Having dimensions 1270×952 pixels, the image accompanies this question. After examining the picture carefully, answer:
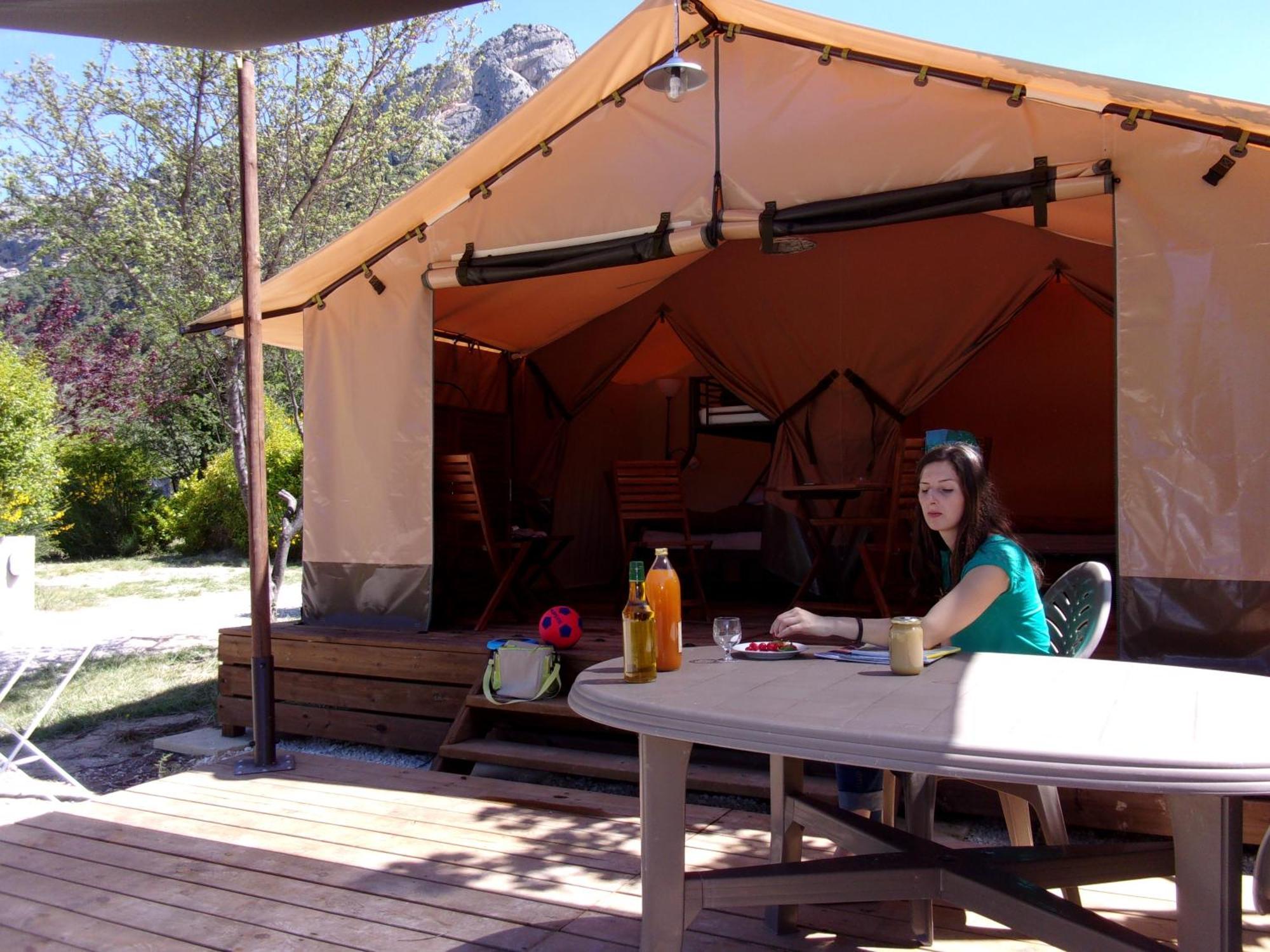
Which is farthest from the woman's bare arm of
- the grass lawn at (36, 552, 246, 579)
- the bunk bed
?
the grass lawn at (36, 552, 246, 579)

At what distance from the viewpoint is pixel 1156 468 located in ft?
10.5

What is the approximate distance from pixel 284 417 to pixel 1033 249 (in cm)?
1193

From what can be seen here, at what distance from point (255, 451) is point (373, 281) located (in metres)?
1.31

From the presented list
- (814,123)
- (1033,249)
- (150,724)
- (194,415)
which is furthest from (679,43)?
(194,415)

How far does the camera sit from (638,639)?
1.72 m

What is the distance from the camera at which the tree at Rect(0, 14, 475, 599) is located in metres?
7.51

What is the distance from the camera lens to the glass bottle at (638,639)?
1.72 meters

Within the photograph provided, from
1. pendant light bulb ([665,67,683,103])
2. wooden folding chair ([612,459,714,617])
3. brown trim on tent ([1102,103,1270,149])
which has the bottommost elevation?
wooden folding chair ([612,459,714,617])

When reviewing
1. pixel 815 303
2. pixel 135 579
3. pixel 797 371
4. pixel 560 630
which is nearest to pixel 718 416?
pixel 797 371

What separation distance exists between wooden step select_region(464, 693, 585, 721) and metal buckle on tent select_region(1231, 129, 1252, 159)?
293 cm

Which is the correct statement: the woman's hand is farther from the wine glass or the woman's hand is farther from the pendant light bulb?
the pendant light bulb

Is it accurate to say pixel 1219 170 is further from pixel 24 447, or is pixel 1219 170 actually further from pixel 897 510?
pixel 24 447

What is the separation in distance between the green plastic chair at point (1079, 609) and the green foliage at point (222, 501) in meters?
11.8

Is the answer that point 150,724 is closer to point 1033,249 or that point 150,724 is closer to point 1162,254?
point 1162,254
